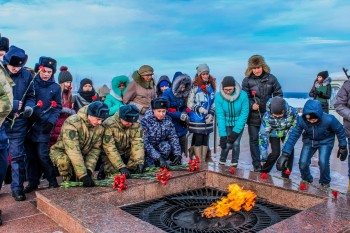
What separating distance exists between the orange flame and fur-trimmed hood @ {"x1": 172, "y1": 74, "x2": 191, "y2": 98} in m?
2.22

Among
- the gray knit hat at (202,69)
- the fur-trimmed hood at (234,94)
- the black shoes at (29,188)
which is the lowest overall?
the black shoes at (29,188)

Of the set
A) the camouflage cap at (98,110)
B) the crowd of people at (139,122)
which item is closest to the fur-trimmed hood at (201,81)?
the crowd of people at (139,122)

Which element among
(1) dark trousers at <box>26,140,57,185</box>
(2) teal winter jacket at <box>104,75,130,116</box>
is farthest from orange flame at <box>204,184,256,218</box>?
(2) teal winter jacket at <box>104,75,130,116</box>

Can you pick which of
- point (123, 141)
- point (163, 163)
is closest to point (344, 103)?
point (163, 163)

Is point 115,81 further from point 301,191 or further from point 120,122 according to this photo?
point 301,191

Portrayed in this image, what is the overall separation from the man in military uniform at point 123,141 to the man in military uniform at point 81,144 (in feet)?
0.52

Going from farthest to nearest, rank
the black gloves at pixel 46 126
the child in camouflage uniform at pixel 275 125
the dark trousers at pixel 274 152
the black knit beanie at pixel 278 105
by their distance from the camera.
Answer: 1. the dark trousers at pixel 274 152
2. the child in camouflage uniform at pixel 275 125
3. the black knit beanie at pixel 278 105
4. the black gloves at pixel 46 126

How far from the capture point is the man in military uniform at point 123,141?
472 cm

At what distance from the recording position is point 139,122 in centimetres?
536

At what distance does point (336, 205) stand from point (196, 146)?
9.78 feet

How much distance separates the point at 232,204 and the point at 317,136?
188 centimetres

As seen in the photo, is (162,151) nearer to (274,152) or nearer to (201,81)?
(201,81)

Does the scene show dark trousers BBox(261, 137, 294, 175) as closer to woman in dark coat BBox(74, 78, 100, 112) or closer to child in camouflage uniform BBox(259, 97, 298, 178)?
child in camouflage uniform BBox(259, 97, 298, 178)

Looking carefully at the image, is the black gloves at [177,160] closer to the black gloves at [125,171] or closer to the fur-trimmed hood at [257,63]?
the black gloves at [125,171]
